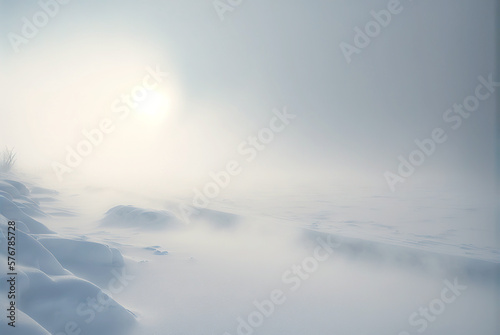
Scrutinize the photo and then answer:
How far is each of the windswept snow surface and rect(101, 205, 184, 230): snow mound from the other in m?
0.03

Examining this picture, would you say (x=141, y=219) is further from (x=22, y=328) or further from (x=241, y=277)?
(x=22, y=328)

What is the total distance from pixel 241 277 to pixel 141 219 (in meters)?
3.44

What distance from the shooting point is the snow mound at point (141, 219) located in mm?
5781

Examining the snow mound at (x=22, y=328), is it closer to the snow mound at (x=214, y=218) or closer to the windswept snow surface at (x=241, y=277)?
the windswept snow surface at (x=241, y=277)

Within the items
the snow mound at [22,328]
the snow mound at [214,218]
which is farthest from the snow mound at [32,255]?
the snow mound at [214,218]

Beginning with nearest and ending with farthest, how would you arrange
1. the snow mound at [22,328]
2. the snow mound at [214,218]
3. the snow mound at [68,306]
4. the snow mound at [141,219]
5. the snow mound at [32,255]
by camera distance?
→ the snow mound at [22,328] < the snow mound at [68,306] < the snow mound at [32,255] < the snow mound at [141,219] < the snow mound at [214,218]

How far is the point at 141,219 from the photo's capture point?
589 centimetres

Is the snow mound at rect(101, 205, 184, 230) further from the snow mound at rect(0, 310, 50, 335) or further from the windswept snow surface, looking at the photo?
the snow mound at rect(0, 310, 50, 335)

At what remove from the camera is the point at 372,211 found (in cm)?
899

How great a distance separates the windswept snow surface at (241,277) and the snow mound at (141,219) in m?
0.03

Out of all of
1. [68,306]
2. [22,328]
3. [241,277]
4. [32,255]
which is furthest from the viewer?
[241,277]

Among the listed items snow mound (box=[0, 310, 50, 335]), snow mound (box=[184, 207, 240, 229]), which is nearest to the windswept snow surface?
snow mound (box=[0, 310, 50, 335])

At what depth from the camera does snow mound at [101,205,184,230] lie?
578 centimetres

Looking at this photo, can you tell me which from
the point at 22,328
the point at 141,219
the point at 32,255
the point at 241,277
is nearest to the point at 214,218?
the point at 141,219
